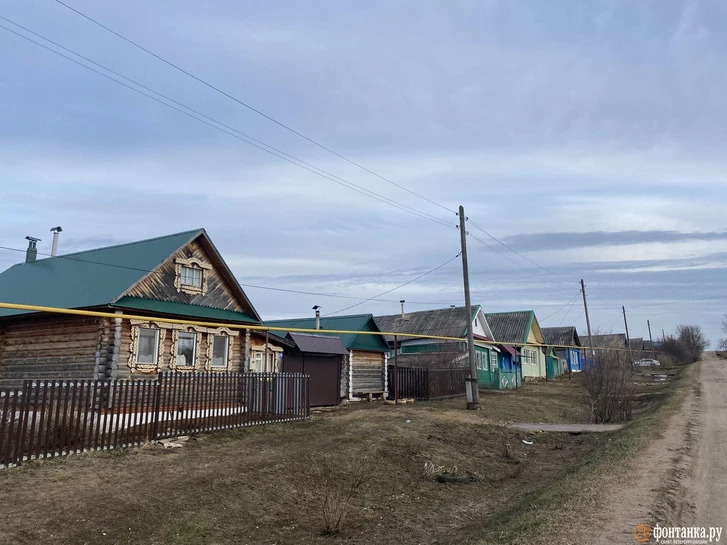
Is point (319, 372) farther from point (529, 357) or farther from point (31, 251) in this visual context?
point (529, 357)

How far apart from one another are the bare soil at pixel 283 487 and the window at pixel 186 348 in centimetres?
404

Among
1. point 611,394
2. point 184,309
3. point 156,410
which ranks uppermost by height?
point 184,309

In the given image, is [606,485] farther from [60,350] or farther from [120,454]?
[60,350]

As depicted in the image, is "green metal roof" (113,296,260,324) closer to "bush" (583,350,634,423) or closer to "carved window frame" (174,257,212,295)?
"carved window frame" (174,257,212,295)

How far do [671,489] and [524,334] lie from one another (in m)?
41.3

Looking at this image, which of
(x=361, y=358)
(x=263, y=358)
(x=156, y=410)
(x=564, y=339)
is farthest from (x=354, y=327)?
(x=564, y=339)

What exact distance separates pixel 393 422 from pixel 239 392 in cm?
472

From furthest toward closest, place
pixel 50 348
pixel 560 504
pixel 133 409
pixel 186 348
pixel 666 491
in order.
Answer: pixel 186 348 < pixel 50 348 < pixel 133 409 < pixel 666 491 < pixel 560 504

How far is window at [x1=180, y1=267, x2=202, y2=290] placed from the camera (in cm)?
1842

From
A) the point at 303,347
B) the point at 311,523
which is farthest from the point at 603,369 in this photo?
the point at 311,523

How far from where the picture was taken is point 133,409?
14.8 meters

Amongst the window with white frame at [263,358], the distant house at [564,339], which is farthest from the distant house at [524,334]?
the window with white frame at [263,358]

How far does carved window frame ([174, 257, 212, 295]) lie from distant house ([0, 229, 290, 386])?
3 cm

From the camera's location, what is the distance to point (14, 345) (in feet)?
59.5
